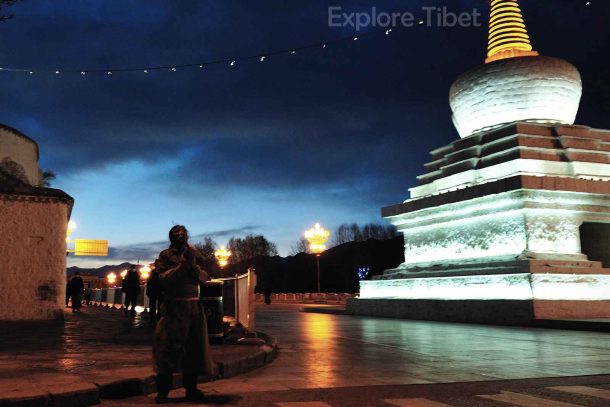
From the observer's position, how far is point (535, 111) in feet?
75.4

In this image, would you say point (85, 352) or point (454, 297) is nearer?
point (85, 352)

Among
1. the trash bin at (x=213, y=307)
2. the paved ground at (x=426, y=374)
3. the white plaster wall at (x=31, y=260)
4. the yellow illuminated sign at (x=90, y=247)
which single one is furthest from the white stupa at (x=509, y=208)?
the yellow illuminated sign at (x=90, y=247)

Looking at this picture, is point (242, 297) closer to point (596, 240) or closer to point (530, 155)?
point (530, 155)

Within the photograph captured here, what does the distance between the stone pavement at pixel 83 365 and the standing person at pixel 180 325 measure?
692 mm

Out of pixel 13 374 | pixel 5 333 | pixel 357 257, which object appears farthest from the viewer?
pixel 357 257

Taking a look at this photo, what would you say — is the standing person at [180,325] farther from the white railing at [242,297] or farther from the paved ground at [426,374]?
the white railing at [242,297]

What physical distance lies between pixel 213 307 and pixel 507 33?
1957 cm

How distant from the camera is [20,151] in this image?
787 inches

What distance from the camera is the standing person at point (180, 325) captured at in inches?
236

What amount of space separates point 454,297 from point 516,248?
2592 mm

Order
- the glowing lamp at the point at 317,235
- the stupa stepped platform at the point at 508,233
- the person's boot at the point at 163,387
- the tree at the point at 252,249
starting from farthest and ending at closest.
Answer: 1. the tree at the point at 252,249
2. the glowing lamp at the point at 317,235
3. the stupa stepped platform at the point at 508,233
4. the person's boot at the point at 163,387

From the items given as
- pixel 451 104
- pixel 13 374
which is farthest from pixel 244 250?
pixel 13 374

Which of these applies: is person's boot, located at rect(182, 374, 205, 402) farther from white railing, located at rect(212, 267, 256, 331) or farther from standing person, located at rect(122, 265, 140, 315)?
standing person, located at rect(122, 265, 140, 315)

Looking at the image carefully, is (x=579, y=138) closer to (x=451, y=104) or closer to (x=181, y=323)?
(x=451, y=104)
